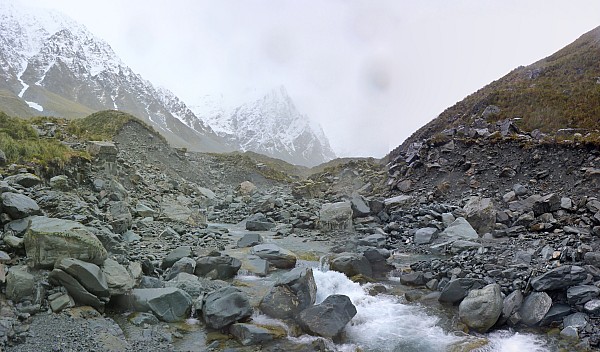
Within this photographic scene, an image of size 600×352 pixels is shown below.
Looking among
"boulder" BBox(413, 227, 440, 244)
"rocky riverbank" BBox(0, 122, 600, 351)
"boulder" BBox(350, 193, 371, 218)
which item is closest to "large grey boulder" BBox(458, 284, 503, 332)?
"rocky riverbank" BBox(0, 122, 600, 351)

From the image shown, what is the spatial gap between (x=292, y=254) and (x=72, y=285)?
26.0ft

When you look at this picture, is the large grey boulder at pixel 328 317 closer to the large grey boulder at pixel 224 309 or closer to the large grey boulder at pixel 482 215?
the large grey boulder at pixel 224 309

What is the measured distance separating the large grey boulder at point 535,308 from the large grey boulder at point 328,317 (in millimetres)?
4169

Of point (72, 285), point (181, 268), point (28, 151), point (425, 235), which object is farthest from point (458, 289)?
point (28, 151)

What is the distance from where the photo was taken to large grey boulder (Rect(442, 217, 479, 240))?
647 inches

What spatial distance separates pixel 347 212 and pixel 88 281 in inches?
557

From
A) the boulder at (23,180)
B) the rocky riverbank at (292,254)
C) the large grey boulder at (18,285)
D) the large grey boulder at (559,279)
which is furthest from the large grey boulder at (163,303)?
the large grey boulder at (559,279)

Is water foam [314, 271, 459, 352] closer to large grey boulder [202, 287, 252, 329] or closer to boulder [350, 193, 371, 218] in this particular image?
large grey boulder [202, 287, 252, 329]

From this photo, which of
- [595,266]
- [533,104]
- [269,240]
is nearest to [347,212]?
[269,240]

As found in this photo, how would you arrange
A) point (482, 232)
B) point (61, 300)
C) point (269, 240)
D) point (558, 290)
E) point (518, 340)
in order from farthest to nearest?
1. point (269, 240)
2. point (482, 232)
3. point (558, 290)
4. point (518, 340)
5. point (61, 300)

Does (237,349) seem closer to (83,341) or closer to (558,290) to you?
(83,341)

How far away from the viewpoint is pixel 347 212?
68.9 ft

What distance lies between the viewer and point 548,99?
92.2 feet

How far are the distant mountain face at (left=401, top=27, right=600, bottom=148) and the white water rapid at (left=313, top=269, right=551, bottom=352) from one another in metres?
19.2
